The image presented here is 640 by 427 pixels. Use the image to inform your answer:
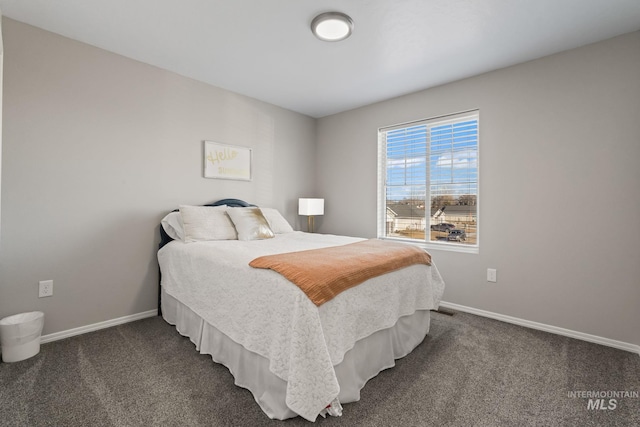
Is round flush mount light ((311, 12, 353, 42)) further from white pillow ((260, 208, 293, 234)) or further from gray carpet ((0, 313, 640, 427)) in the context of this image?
gray carpet ((0, 313, 640, 427))

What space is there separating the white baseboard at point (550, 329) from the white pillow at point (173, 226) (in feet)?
9.43

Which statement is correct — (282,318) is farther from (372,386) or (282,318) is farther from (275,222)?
(275,222)

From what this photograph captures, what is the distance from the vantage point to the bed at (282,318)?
4.58 feet

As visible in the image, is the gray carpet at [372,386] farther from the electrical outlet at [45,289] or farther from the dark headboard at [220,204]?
the dark headboard at [220,204]

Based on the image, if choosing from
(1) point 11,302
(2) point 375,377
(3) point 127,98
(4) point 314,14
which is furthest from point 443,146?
(1) point 11,302

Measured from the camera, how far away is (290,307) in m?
1.48

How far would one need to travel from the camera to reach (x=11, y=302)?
2.23 metres

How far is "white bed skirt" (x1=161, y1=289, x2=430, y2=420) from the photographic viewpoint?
1.58 m

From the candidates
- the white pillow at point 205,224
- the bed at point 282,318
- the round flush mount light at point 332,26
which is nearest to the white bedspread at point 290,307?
the bed at point 282,318

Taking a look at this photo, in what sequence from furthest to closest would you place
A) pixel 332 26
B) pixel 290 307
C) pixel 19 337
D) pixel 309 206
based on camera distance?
→ pixel 309 206 → pixel 332 26 → pixel 19 337 → pixel 290 307

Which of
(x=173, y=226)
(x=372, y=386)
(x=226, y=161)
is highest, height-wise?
(x=226, y=161)

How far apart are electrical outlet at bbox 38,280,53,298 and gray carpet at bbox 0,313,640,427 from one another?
390mm

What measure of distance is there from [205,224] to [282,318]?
1.62m

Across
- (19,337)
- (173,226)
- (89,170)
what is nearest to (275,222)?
(173,226)
